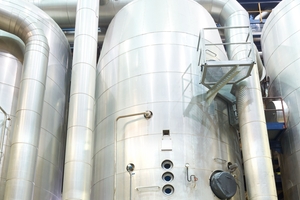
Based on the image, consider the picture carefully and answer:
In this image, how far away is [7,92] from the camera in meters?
15.5

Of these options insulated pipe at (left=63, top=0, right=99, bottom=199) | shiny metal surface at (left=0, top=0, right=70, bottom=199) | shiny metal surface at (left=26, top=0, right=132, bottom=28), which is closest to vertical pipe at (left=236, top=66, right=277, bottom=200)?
insulated pipe at (left=63, top=0, right=99, bottom=199)

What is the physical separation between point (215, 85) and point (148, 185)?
4400 millimetres

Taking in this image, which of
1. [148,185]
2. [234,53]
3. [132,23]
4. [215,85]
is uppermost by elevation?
[132,23]

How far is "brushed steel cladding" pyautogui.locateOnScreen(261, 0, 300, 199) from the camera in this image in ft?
54.9

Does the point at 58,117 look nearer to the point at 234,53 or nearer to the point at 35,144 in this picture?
the point at 35,144

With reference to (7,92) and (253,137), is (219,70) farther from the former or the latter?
(7,92)

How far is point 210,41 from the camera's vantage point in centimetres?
1684

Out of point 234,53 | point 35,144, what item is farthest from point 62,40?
point 234,53

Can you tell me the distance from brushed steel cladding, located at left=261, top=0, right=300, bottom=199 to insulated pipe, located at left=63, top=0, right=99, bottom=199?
27.6 ft

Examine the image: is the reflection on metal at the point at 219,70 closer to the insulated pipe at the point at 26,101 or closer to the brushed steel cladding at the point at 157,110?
the brushed steel cladding at the point at 157,110

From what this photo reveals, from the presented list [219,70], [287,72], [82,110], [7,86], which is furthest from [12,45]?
[287,72]

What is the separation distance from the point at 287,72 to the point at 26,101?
11.2 m

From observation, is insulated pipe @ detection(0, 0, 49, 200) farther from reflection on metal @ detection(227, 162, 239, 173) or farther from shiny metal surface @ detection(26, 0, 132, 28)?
reflection on metal @ detection(227, 162, 239, 173)

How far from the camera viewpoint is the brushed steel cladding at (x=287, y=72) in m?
16.7
